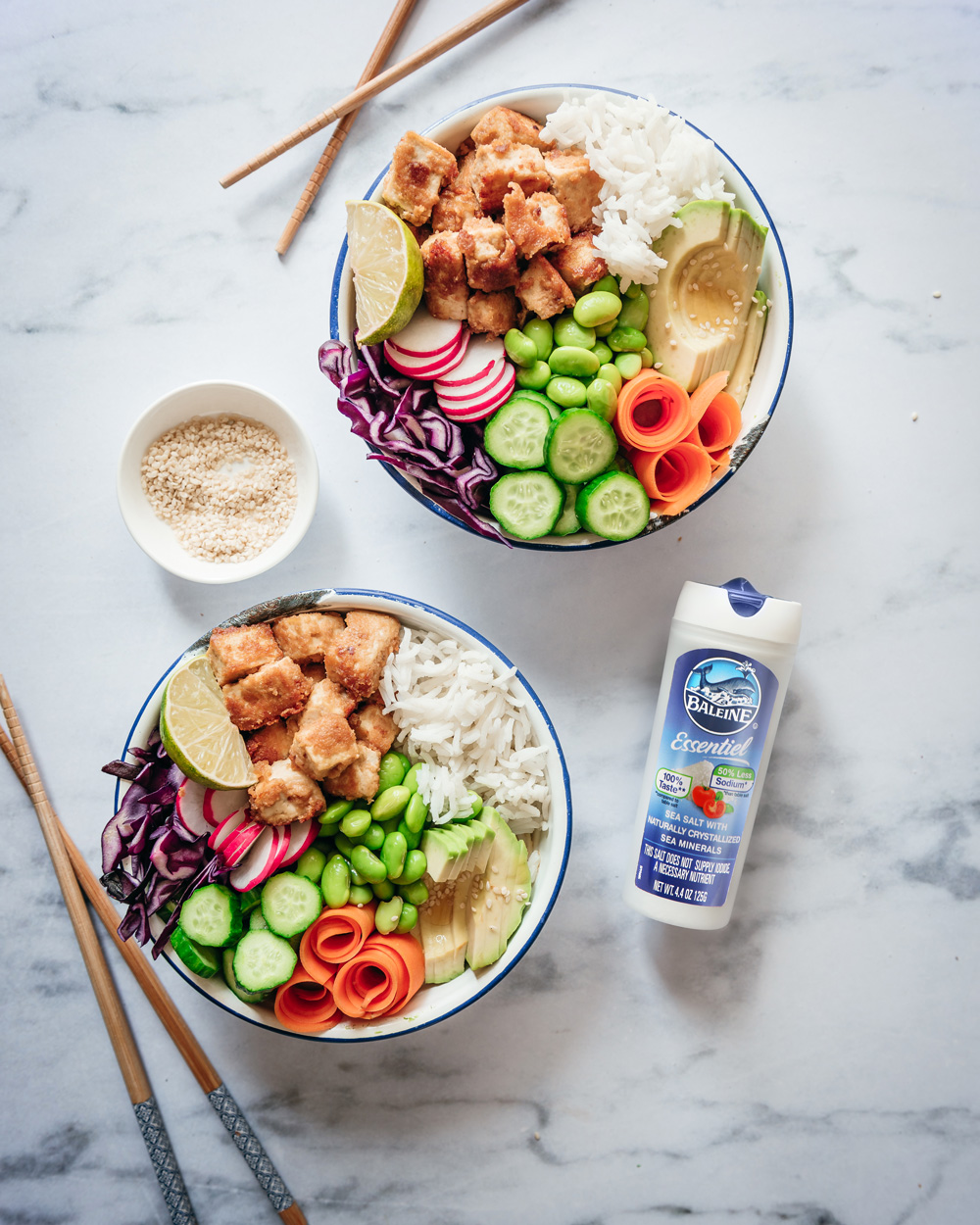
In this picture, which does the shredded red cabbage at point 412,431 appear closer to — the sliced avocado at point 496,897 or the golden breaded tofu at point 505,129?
the golden breaded tofu at point 505,129

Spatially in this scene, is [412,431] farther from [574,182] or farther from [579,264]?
[574,182]

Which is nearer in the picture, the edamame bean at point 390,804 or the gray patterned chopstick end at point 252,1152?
the edamame bean at point 390,804

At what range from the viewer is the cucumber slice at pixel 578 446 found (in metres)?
1.92

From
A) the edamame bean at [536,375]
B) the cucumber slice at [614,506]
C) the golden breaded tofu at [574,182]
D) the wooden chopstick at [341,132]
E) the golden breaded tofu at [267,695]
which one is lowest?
the golden breaded tofu at [267,695]

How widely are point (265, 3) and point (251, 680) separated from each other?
1.95 meters

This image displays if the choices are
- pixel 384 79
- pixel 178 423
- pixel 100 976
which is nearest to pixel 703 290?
pixel 384 79

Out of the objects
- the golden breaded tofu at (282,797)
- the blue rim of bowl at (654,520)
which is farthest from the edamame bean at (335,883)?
the blue rim of bowl at (654,520)

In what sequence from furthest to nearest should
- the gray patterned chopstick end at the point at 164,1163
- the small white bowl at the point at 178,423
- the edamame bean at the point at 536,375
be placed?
the gray patterned chopstick end at the point at 164,1163
the small white bowl at the point at 178,423
the edamame bean at the point at 536,375

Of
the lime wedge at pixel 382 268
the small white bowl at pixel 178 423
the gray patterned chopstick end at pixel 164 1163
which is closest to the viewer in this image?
the lime wedge at pixel 382 268

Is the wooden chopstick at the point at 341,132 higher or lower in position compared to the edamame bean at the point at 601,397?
higher

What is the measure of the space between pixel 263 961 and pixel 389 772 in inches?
21.5

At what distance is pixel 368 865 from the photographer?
200 cm

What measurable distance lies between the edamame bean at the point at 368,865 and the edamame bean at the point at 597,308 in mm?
1394

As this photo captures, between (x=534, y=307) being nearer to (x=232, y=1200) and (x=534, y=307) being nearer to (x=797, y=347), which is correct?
(x=797, y=347)
